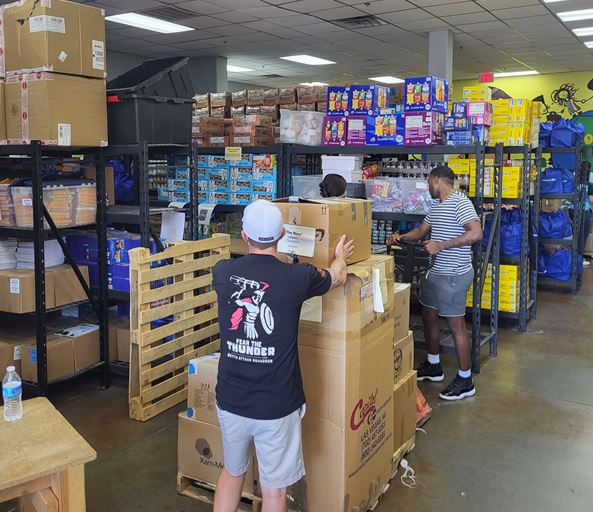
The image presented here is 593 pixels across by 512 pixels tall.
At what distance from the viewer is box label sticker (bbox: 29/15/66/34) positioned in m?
3.74

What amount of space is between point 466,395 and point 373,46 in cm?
805

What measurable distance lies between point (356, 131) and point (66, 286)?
262 centimetres

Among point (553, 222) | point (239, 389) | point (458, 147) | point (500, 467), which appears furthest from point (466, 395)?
point (553, 222)

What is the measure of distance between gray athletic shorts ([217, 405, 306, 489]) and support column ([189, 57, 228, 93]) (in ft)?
33.9

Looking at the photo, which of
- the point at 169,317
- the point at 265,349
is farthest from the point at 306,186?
the point at 265,349

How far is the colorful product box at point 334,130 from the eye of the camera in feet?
17.5

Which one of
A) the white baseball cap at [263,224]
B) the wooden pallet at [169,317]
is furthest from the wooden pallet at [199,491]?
the white baseball cap at [263,224]

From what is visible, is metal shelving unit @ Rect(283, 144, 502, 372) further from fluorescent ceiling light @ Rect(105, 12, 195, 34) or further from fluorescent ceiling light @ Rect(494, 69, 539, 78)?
fluorescent ceiling light @ Rect(494, 69, 539, 78)

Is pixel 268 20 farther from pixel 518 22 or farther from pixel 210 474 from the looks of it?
pixel 210 474

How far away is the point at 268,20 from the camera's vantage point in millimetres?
8859

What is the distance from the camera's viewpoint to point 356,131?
5.26 metres

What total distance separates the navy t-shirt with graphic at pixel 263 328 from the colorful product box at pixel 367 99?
3183mm

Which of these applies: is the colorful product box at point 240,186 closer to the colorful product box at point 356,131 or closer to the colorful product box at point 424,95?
the colorful product box at point 356,131

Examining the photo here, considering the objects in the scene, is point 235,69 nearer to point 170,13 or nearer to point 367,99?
point 170,13
